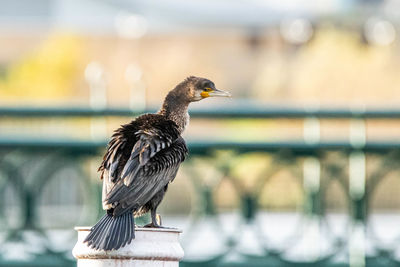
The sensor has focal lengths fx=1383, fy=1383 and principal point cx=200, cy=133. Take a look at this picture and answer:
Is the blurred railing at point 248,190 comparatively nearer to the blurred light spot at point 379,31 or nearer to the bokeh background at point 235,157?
the bokeh background at point 235,157

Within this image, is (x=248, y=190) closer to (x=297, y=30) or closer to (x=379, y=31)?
(x=379, y=31)

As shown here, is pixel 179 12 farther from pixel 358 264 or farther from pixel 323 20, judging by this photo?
pixel 358 264

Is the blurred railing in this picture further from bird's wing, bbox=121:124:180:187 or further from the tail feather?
the tail feather

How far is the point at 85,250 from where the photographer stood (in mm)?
8102

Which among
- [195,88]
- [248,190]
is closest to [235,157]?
[248,190]

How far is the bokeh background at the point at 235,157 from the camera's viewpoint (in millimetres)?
15617

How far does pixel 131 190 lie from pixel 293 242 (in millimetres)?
7240

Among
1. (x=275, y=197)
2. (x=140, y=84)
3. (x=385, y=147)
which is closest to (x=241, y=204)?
(x=385, y=147)

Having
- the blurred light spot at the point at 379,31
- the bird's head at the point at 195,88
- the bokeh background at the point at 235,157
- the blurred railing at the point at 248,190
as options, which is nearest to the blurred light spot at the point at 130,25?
the bokeh background at the point at 235,157

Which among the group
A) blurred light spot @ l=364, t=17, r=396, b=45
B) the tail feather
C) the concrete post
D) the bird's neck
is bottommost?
the concrete post

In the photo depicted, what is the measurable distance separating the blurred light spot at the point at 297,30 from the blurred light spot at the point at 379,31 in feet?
10.8

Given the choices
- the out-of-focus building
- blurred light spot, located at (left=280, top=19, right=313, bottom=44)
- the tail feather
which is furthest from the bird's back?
blurred light spot, located at (left=280, top=19, right=313, bottom=44)

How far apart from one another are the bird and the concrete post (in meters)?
0.07

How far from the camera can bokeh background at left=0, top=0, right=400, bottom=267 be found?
615 inches
